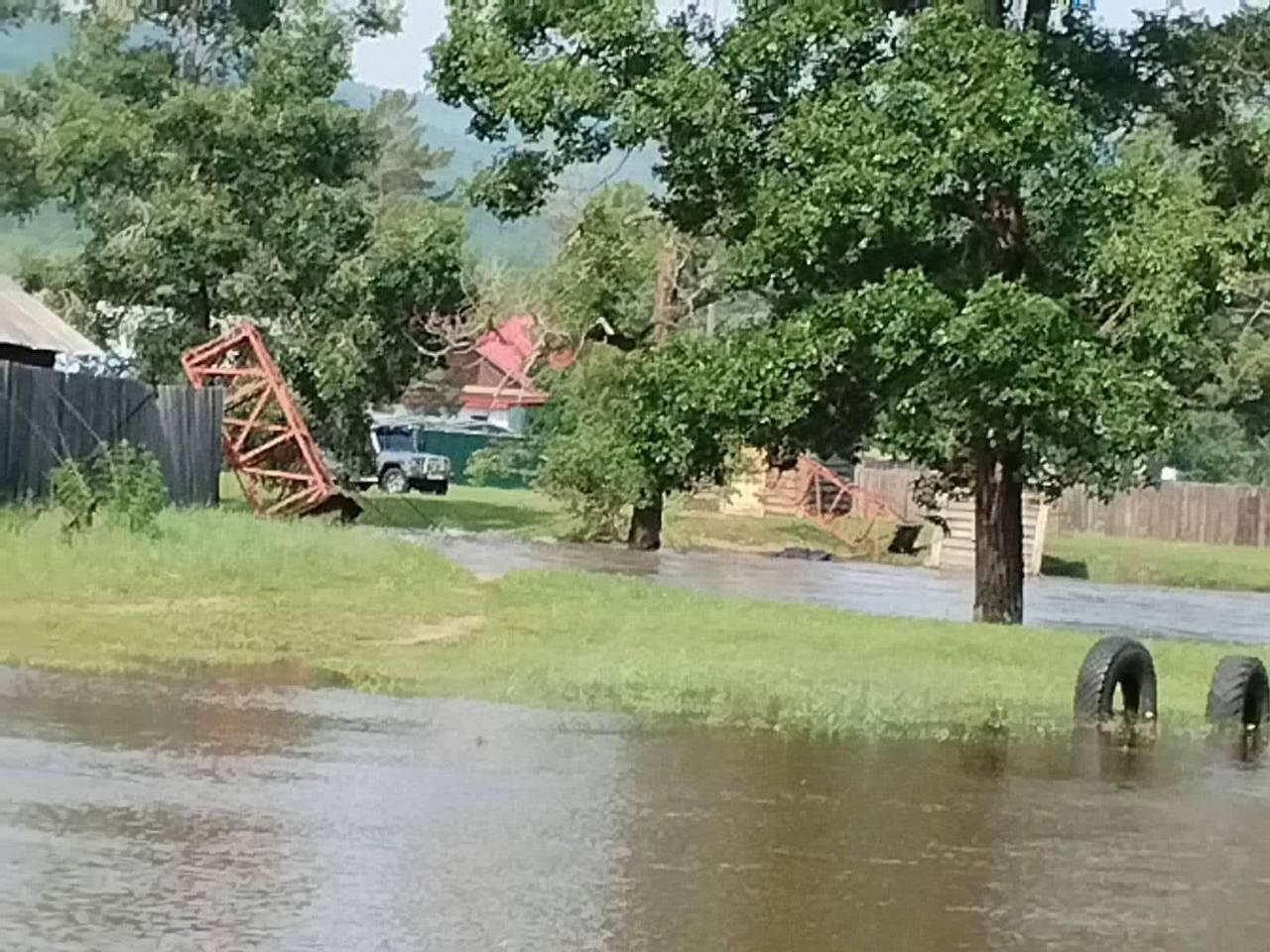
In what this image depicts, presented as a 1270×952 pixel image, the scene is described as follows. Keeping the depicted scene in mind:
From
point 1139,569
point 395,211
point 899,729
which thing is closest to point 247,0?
point 395,211

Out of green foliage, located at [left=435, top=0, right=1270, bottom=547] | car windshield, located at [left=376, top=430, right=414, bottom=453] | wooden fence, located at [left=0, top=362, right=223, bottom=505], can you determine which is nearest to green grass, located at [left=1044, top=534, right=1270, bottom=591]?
car windshield, located at [left=376, top=430, right=414, bottom=453]

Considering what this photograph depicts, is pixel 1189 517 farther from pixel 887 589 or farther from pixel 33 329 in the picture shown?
pixel 33 329

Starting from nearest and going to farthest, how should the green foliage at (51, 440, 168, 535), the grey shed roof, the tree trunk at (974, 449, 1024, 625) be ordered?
the green foliage at (51, 440, 168, 535)
the tree trunk at (974, 449, 1024, 625)
the grey shed roof

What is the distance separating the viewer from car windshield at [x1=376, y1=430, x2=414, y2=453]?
225 feet

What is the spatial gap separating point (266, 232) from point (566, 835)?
38364 mm

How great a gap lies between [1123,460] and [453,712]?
9941 millimetres

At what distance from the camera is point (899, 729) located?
16.2 m

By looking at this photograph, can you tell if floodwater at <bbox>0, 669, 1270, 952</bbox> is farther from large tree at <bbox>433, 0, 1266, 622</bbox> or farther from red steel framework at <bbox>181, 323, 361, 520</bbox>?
red steel framework at <bbox>181, 323, 361, 520</bbox>

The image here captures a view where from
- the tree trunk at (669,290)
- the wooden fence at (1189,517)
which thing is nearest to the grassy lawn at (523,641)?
the tree trunk at (669,290)

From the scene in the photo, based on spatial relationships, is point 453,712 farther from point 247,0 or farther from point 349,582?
point 247,0

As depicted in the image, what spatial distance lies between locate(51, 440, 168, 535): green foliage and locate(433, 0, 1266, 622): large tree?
15.1 feet

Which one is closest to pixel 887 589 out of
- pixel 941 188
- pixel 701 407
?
pixel 701 407

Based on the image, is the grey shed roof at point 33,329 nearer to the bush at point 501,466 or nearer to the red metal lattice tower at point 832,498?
the red metal lattice tower at point 832,498

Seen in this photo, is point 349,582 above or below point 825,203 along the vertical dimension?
below
